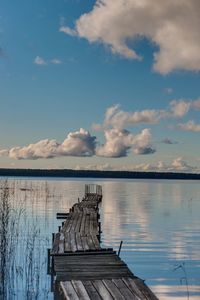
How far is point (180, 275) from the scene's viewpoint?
58.9ft

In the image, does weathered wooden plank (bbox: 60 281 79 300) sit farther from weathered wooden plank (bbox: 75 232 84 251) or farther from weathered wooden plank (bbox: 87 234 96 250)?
weathered wooden plank (bbox: 87 234 96 250)

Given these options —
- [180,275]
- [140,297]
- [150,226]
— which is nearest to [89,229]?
[180,275]

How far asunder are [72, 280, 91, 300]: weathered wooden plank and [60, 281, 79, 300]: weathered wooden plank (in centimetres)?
7

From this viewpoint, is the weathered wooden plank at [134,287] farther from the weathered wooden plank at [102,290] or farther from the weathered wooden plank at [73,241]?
the weathered wooden plank at [73,241]

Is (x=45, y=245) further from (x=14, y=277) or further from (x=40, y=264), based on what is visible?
(x=14, y=277)

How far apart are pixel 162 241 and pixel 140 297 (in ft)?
60.7

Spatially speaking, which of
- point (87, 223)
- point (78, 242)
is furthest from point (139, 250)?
point (78, 242)

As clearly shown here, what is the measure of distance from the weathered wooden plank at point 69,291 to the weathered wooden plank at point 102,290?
0.48 meters

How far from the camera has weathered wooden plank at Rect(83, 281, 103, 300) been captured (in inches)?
329

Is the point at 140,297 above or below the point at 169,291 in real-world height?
above

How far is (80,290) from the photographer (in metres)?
8.84

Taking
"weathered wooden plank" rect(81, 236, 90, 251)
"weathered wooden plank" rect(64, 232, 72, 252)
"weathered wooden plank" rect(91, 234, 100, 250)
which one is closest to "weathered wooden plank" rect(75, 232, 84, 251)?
"weathered wooden plank" rect(81, 236, 90, 251)

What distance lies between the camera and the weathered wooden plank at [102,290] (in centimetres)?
843

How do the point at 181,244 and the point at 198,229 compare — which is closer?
the point at 181,244
